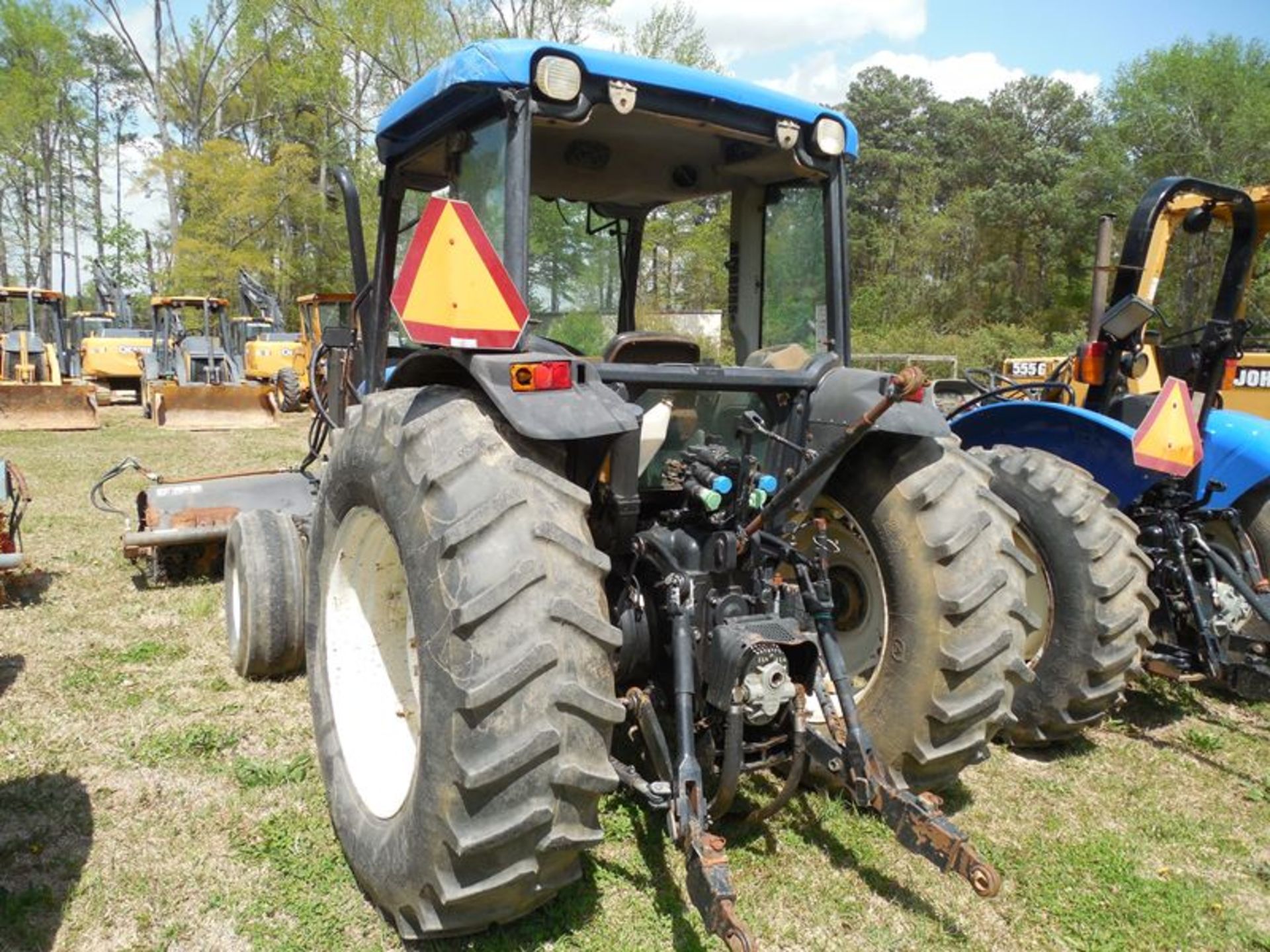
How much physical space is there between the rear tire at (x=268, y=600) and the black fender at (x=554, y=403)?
6.77 ft

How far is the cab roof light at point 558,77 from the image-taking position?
2.62m

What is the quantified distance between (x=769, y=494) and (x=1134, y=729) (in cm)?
246

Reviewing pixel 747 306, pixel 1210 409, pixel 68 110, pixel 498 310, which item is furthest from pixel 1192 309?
pixel 68 110

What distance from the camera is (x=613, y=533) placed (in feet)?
9.28

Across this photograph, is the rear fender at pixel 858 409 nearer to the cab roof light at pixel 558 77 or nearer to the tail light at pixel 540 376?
the tail light at pixel 540 376

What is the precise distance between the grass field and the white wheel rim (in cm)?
37

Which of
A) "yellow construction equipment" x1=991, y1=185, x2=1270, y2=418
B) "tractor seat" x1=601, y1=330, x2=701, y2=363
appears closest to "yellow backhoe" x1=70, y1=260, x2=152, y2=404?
"yellow construction equipment" x1=991, y1=185, x2=1270, y2=418

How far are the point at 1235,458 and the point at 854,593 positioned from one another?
2.58 m

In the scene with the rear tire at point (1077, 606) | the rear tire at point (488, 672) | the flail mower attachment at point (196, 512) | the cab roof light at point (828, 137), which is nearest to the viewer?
the rear tire at point (488, 672)

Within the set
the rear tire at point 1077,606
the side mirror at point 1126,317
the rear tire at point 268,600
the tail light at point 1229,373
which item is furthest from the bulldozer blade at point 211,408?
the rear tire at point 1077,606

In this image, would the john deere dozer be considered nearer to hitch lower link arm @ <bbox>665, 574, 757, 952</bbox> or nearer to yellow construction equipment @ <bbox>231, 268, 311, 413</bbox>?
hitch lower link arm @ <bbox>665, 574, 757, 952</bbox>

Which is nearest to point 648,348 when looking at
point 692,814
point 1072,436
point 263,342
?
point 692,814

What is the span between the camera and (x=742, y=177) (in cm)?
363

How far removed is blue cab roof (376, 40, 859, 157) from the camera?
264 centimetres
